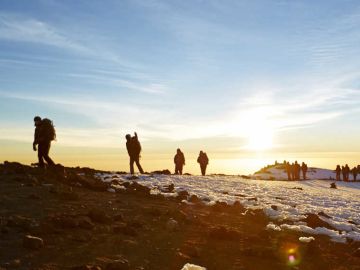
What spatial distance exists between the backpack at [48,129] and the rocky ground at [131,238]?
461cm

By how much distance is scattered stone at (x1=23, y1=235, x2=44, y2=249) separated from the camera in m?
9.08

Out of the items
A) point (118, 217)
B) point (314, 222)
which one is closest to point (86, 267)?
point (118, 217)

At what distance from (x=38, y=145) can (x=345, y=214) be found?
15768 mm

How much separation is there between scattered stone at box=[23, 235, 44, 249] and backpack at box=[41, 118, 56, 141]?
13.0 metres

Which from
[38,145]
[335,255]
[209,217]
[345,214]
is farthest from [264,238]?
[38,145]

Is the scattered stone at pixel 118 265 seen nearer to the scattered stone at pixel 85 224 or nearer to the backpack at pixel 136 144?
the scattered stone at pixel 85 224

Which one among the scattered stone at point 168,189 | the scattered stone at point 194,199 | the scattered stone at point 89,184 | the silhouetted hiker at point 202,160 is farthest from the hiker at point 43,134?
the silhouetted hiker at point 202,160

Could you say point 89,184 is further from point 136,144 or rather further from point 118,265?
point 136,144

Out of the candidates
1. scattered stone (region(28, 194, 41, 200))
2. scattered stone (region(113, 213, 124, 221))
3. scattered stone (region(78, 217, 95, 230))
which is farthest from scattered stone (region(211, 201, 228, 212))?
scattered stone (region(78, 217, 95, 230))

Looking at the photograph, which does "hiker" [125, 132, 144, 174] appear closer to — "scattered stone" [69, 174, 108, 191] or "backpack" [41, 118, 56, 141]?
"backpack" [41, 118, 56, 141]

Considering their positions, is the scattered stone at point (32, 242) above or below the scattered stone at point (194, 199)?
below

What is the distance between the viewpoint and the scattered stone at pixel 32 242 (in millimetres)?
9078

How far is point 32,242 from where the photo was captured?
29.9 feet

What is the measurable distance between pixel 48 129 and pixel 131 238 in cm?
1227
